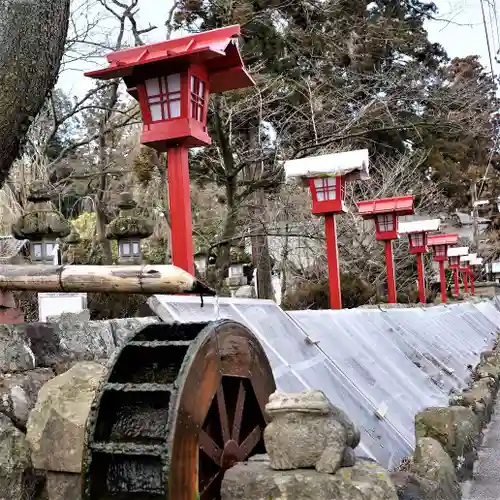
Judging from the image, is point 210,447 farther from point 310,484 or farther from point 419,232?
point 419,232

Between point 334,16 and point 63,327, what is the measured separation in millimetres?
14657

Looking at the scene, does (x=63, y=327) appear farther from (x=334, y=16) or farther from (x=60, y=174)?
(x=60, y=174)

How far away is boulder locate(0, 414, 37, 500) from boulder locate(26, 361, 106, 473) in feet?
0.20

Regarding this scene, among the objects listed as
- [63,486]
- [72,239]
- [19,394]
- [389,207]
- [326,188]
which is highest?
[326,188]

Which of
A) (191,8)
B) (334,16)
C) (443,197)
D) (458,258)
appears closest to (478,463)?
(191,8)

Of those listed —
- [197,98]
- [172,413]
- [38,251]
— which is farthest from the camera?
[38,251]

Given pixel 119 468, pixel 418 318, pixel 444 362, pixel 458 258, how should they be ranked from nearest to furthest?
pixel 119 468
pixel 444 362
pixel 418 318
pixel 458 258

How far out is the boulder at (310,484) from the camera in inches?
113

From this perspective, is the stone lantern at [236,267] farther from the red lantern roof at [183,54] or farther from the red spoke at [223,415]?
the red spoke at [223,415]

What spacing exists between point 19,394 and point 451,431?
3.40m

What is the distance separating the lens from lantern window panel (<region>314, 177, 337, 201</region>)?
36.8ft

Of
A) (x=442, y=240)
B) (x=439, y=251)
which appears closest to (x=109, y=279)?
(x=442, y=240)

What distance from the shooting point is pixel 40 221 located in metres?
12.1

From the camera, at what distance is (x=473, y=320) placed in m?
17.9
